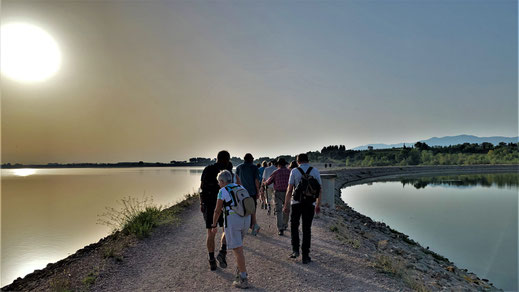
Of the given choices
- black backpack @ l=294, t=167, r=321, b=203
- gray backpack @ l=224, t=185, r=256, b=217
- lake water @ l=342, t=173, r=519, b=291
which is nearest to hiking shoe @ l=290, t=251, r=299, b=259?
black backpack @ l=294, t=167, r=321, b=203

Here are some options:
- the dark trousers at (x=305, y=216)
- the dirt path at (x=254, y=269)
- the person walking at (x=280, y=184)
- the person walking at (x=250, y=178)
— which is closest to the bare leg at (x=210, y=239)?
the dirt path at (x=254, y=269)

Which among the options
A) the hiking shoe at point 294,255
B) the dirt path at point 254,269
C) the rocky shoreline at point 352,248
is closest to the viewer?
the dirt path at point 254,269

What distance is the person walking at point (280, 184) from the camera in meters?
8.75

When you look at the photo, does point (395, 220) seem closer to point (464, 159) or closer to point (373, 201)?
point (373, 201)

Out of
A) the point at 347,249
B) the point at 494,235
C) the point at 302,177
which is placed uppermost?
the point at 302,177

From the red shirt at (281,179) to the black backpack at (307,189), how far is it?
215 cm

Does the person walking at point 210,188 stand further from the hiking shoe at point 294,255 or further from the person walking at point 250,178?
the person walking at point 250,178

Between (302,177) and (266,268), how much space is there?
2028 mm

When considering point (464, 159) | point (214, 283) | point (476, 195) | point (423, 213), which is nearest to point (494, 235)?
point (423, 213)

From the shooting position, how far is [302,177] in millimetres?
→ 6566

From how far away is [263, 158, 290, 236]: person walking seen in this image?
875 cm

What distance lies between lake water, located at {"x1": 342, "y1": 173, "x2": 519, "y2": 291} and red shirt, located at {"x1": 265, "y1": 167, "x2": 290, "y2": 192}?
7276 millimetres

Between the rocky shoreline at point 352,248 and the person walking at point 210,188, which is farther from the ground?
the person walking at point 210,188

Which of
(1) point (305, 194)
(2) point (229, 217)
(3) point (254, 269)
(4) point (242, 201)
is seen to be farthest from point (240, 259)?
(1) point (305, 194)
